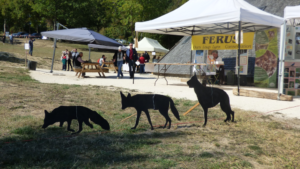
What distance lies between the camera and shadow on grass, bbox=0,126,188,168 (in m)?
3.02

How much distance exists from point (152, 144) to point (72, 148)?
39.4 inches

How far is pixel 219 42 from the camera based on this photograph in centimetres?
1285

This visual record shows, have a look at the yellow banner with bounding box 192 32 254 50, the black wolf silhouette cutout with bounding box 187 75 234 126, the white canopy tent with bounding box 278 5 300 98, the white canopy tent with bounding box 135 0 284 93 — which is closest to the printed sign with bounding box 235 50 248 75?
the yellow banner with bounding box 192 32 254 50

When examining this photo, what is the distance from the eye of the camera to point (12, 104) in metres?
6.03

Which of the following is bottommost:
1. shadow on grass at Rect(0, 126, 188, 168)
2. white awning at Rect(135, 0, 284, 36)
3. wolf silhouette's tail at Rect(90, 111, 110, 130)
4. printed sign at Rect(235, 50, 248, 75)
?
shadow on grass at Rect(0, 126, 188, 168)

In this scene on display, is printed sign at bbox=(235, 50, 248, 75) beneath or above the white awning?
beneath

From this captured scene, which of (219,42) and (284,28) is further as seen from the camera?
(219,42)

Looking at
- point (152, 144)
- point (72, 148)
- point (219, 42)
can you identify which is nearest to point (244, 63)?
point (219, 42)

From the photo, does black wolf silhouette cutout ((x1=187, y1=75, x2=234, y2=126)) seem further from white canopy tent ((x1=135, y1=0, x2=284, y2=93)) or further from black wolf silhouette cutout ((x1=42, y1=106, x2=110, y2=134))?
white canopy tent ((x1=135, y1=0, x2=284, y2=93))

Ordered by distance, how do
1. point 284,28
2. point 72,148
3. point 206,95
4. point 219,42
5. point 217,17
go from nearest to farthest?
point 72,148 < point 206,95 < point 284,28 < point 217,17 < point 219,42

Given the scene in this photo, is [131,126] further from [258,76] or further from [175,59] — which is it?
[175,59]

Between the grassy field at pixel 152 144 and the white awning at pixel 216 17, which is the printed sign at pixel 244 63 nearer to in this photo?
the white awning at pixel 216 17

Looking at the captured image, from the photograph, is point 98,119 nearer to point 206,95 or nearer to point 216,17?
point 206,95

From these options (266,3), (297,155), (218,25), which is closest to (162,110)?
(297,155)
